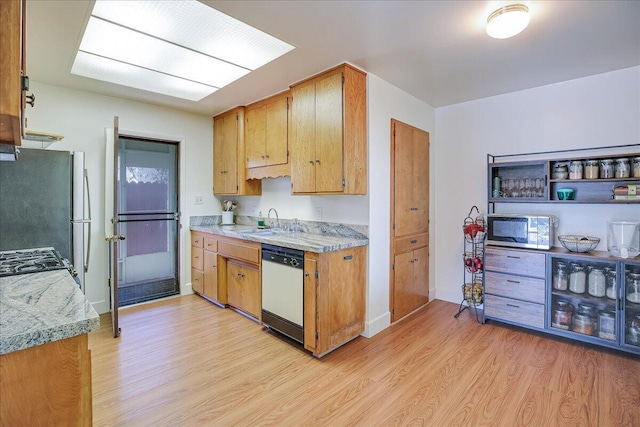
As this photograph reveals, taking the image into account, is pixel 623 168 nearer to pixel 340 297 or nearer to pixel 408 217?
pixel 408 217

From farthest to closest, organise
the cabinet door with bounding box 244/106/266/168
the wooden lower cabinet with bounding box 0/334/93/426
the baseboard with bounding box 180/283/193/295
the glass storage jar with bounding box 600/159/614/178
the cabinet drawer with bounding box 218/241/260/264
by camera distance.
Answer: the baseboard with bounding box 180/283/193/295 < the cabinet door with bounding box 244/106/266/168 < the cabinet drawer with bounding box 218/241/260/264 < the glass storage jar with bounding box 600/159/614/178 < the wooden lower cabinet with bounding box 0/334/93/426

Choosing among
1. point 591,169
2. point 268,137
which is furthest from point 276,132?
point 591,169

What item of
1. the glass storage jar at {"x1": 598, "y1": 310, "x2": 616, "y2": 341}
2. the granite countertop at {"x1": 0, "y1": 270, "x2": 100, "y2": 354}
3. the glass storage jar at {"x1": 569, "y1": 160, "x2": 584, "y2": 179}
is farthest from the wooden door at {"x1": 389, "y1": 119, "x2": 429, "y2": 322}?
the granite countertop at {"x1": 0, "y1": 270, "x2": 100, "y2": 354}

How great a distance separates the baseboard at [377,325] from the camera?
2.93 meters

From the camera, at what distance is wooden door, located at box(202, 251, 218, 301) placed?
3.71 m

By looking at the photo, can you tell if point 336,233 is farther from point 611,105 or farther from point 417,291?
point 611,105

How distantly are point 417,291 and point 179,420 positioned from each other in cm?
269

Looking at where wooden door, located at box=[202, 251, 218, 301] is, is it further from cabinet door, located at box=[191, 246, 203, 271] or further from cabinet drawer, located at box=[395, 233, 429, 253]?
cabinet drawer, located at box=[395, 233, 429, 253]

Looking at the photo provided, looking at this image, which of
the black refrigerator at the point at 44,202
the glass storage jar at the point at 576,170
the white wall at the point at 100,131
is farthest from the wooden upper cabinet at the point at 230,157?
the glass storage jar at the point at 576,170

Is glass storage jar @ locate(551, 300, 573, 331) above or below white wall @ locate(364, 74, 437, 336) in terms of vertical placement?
below

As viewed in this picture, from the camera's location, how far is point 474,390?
2109mm

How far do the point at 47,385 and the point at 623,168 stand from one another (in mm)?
3934

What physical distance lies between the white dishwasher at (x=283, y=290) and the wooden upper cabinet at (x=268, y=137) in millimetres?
1034

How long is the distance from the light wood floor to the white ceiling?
2.48 meters
